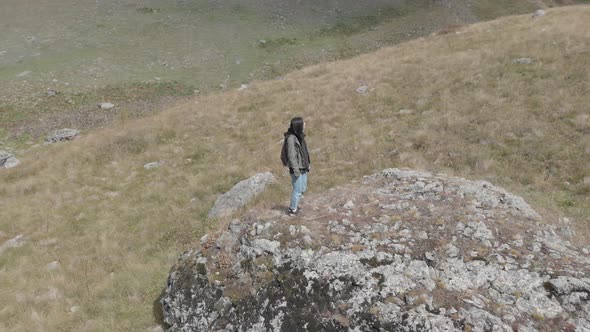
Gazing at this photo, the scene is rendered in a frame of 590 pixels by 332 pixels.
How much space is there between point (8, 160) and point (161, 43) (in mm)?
21623

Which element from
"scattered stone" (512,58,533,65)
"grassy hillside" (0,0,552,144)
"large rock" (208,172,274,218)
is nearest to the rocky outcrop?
"large rock" (208,172,274,218)

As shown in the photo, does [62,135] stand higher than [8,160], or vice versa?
[8,160]

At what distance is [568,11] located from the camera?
104 feet

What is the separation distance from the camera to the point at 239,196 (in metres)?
15.0

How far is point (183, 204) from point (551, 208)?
13.8 meters

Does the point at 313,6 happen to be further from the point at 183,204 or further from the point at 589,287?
the point at 589,287

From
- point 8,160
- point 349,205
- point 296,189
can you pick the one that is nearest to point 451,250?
point 349,205

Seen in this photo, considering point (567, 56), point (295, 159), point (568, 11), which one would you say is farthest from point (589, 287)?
point (568, 11)

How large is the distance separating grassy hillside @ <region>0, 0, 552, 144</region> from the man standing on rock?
24623 millimetres

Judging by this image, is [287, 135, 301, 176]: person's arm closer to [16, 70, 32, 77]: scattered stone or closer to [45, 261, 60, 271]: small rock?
[45, 261, 60, 271]: small rock

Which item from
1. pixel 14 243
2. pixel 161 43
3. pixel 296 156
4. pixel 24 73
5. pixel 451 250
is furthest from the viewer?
pixel 161 43

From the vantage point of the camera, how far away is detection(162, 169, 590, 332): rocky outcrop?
7.16 metres

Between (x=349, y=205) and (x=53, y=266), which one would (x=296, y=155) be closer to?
(x=349, y=205)

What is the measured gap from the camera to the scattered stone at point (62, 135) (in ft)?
90.3
